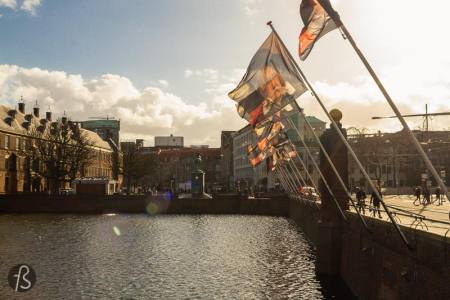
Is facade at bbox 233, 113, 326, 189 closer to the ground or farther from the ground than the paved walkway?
farther from the ground

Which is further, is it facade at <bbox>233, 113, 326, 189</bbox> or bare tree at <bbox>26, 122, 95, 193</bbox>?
facade at <bbox>233, 113, 326, 189</bbox>

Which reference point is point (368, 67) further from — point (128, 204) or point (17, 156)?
point (17, 156)

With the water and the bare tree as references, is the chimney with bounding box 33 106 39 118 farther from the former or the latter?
the water

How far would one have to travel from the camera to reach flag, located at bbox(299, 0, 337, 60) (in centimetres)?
1508

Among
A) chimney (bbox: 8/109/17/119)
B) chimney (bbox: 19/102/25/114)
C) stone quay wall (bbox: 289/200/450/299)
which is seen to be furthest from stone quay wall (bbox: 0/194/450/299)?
chimney (bbox: 19/102/25/114)

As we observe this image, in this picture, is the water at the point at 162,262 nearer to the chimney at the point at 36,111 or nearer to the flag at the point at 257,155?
the flag at the point at 257,155

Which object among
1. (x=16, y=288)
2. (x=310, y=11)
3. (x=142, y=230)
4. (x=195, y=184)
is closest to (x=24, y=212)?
(x=195, y=184)

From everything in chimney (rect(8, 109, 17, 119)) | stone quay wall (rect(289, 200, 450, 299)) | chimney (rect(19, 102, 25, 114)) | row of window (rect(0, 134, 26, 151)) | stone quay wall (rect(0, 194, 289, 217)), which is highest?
chimney (rect(19, 102, 25, 114))

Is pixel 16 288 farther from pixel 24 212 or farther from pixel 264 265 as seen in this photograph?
pixel 24 212

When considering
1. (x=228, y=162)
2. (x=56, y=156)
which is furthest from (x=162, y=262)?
(x=228, y=162)
